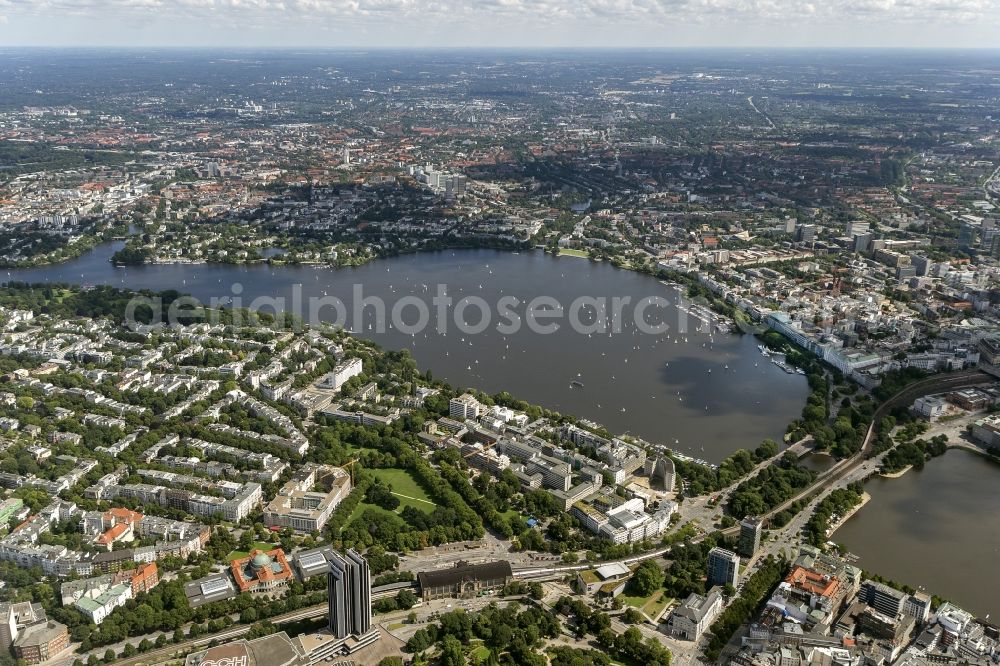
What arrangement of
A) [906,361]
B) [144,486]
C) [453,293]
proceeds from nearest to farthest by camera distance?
[144,486]
[906,361]
[453,293]

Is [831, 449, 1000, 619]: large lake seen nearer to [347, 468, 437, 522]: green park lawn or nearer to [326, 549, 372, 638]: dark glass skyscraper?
[347, 468, 437, 522]: green park lawn

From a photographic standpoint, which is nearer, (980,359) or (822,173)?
(980,359)

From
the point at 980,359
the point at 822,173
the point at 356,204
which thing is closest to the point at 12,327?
the point at 356,204

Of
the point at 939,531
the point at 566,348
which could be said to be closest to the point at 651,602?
the point at 939,531

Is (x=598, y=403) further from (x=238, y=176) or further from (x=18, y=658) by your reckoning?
(x=238, y=176)

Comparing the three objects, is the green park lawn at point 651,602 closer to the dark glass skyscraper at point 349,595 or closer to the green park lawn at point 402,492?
the dark glass skyscraper at point 349,595

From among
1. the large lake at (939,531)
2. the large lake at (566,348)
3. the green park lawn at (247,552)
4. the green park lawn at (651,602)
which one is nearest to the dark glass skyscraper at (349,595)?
the green park lawn at (247,552)

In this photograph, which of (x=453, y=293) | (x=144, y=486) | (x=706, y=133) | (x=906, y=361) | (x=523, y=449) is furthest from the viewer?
(x=706, y=133)
